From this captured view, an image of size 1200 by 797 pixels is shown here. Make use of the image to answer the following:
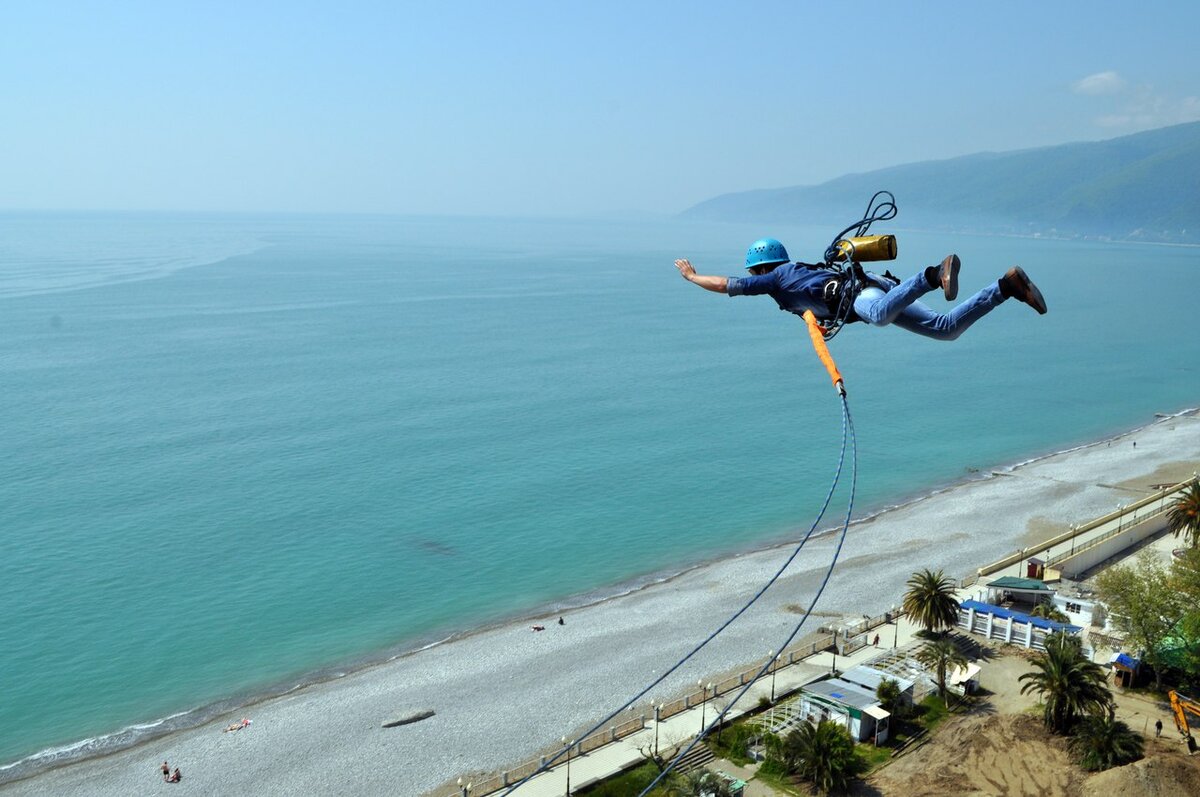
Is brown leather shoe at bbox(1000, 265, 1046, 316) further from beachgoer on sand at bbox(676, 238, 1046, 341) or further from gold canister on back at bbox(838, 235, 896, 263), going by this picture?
gold canister on back at bbox(838, 235, 896, 263)

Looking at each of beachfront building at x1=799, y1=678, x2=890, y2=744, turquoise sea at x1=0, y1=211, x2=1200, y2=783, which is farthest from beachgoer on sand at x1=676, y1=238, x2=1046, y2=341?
turquoise sea at x1=0, y1=211, x2=1200, y2=783

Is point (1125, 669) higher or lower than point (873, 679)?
higher

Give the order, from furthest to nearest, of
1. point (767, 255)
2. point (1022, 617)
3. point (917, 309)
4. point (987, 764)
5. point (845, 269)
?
point (1022, 617)
point (987, 764)
point (767, 255)
point (845, 269)
point (917, 309)

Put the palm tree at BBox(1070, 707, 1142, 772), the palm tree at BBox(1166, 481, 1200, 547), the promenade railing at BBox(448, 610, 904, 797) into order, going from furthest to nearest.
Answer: the palm tree at BBox(1166, 481, 1200, 547) → the promenade railing at BBox(448, 610, 904, 797) → the palm tree at BBox(1070, 707, 1142, 772)

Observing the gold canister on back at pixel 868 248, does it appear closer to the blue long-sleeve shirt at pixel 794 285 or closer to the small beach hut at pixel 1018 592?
the blue long-sleeve shirt at pixel 794 285

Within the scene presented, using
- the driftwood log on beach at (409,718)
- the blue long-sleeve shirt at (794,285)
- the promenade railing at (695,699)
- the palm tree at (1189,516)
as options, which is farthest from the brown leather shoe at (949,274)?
the palm tree at (1189,516)

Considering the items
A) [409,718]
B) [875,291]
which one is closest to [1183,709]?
[409,718]

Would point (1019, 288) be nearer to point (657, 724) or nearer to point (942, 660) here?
point (657, 724)
